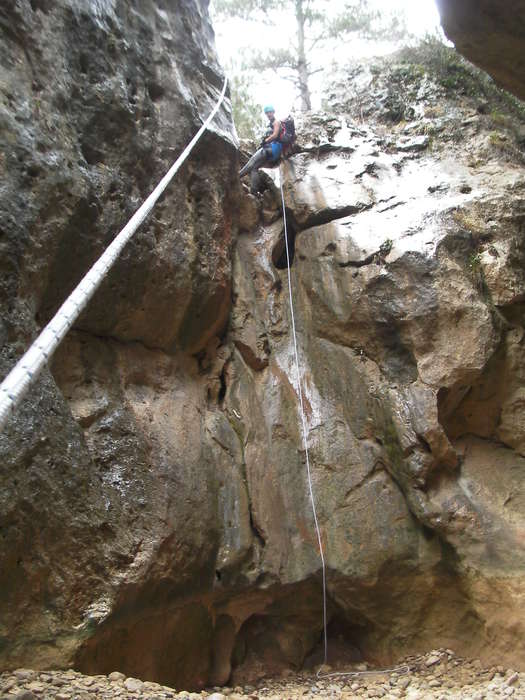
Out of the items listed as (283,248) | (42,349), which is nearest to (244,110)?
(283,248)

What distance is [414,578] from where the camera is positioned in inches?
218

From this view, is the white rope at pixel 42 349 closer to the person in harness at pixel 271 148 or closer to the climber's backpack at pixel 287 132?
the person in harness at pixel 271 148

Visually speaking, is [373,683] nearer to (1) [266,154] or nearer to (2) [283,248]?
(2) [283,248]

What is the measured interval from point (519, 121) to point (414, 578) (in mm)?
6858

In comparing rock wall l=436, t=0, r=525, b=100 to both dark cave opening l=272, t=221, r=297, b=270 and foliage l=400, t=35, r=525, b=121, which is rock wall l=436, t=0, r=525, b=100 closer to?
dark cave opening l=272, t=221, r=297, b=270

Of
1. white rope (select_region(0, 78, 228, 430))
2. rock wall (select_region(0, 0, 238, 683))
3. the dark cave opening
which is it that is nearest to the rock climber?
the dark cave opening

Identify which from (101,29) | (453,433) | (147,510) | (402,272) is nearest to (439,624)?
(453,433)

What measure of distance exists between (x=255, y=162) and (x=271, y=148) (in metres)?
0.31

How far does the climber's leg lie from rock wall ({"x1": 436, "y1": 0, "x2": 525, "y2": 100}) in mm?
3188

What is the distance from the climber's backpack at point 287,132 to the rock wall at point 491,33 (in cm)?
315

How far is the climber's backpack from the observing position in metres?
7.96

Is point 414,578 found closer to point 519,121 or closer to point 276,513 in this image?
point 276,513

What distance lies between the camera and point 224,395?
638 cm

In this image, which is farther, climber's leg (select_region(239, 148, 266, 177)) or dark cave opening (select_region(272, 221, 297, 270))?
climber's leg (select_region(239, 148, 266, 177))
